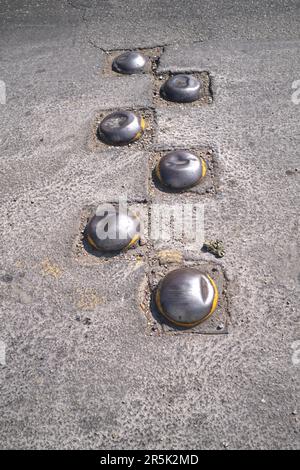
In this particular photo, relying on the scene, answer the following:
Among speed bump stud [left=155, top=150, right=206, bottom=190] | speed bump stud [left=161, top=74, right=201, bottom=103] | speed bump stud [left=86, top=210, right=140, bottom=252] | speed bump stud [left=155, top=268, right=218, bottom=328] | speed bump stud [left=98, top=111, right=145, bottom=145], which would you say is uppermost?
speed bump stud [left=161, top=74, right=201, bottom=103]

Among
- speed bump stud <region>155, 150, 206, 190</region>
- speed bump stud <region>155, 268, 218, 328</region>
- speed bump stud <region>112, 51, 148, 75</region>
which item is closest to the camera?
speed bump stud <region>155, 268, 218, 328</region>

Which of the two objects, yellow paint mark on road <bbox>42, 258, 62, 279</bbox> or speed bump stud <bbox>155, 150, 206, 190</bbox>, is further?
speed bump stud <bbox>155, 150, 206, 190</bbox>

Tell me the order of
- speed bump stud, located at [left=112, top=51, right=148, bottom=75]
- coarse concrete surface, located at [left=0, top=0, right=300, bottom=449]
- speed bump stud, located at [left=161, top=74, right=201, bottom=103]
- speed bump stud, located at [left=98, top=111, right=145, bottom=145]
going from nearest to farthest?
coarse concrete surface, located at [left=0, top=0, right=300, bottom=449]
speed bump stud, located at [left=98, top=111, right=145, bottom=145]
speed bump stud, located at [left=161, top=74, right=201, bottom=103]
speed bump stud, located at [left=112, top=51, right=148, bottom=75]

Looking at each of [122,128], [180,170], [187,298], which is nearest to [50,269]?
[187,298]

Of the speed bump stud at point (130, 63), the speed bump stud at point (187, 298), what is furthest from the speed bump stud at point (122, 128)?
the speed bump stud at point (187, 298)

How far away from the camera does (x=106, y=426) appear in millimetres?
2518

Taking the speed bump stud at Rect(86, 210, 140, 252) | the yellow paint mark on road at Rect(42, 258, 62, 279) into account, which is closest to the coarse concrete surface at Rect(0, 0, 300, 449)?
the yellow paint mark on road at Rect(42, 258, 62, 279)

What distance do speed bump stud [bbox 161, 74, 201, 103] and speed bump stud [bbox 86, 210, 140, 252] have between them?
5.47ft

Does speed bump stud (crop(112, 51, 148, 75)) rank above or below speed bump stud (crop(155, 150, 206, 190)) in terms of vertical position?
above

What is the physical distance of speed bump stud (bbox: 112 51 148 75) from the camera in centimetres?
484

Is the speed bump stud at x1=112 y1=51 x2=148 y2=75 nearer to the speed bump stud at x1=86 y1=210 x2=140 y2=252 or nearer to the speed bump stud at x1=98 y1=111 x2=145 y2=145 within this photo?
the speed bump stud at x1=98 y1=111 x2=145 y2=145

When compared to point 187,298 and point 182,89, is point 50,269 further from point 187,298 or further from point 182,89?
point 182,89

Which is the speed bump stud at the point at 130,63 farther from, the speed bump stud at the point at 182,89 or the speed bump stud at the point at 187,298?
the speed bump stud at the point at 187,298
